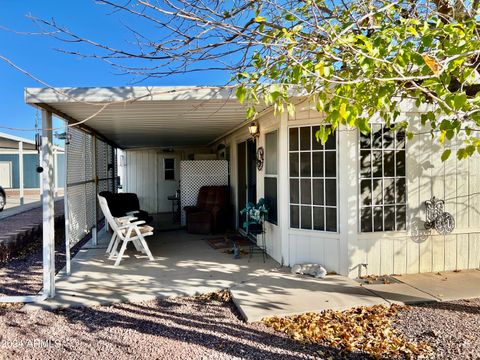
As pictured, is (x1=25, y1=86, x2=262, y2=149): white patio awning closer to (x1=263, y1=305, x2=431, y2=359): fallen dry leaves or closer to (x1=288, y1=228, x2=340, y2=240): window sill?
(x1=288, y1=228, x2=340, y2=240): window sill

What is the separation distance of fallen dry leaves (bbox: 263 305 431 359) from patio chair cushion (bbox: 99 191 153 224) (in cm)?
459

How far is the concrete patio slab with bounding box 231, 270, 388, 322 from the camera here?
3355mm

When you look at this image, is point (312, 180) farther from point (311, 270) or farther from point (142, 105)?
point (142, 105)

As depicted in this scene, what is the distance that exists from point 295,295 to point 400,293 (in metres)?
1.19

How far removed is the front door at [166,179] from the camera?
41.0ft

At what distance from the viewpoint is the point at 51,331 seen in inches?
119

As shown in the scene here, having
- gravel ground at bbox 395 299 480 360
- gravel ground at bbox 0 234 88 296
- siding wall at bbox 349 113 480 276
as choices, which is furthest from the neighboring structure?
gravel ground at bbox 395 299 480 360

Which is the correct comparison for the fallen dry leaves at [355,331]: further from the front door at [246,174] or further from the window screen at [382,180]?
the front door at [246,174]

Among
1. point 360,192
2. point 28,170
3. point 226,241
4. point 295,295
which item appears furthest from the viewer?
point 28,170

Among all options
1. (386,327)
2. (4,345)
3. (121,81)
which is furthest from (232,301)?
(121,81)

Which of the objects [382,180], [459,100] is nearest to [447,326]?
[382,180]

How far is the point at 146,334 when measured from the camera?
9.68ft

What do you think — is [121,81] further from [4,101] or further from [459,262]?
[4,101]

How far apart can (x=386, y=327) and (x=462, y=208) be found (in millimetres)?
2704
